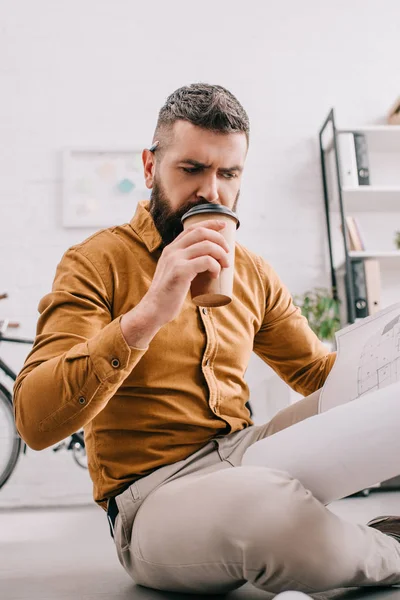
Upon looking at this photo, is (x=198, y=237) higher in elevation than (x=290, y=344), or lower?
higher

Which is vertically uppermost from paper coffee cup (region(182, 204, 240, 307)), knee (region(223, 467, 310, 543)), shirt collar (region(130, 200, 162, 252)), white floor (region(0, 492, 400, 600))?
shirt collar (region(130, 200, 162, 252))

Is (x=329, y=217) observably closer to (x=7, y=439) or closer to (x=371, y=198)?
(x=371, y=198)

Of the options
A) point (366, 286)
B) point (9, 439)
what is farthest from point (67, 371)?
point (366, 286)

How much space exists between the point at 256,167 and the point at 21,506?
2.10 metres

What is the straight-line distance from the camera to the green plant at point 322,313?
3.02 metres

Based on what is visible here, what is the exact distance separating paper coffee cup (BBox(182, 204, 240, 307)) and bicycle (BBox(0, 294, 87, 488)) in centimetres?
206

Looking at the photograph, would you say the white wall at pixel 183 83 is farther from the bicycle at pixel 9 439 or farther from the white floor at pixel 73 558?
the white floor at pixel 73 558

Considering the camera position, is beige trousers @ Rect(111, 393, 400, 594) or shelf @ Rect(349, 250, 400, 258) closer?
beige trousers @ Rect(111, 393, 400, 594)

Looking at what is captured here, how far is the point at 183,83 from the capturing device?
348 centimetres

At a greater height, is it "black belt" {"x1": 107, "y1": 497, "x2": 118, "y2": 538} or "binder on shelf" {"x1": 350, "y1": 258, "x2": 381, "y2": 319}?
"binder on shelf" {"x1": 350, "y1": 258, "x2": 381, "y2": 319}

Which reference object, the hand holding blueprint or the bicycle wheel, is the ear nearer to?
the hand holding blueprint

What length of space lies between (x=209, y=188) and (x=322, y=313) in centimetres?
205

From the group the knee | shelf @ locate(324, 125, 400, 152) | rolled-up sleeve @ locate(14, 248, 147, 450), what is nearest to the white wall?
shelf @ locate(324, 125, 400, 152)

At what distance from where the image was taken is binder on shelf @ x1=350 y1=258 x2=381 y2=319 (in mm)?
3078
